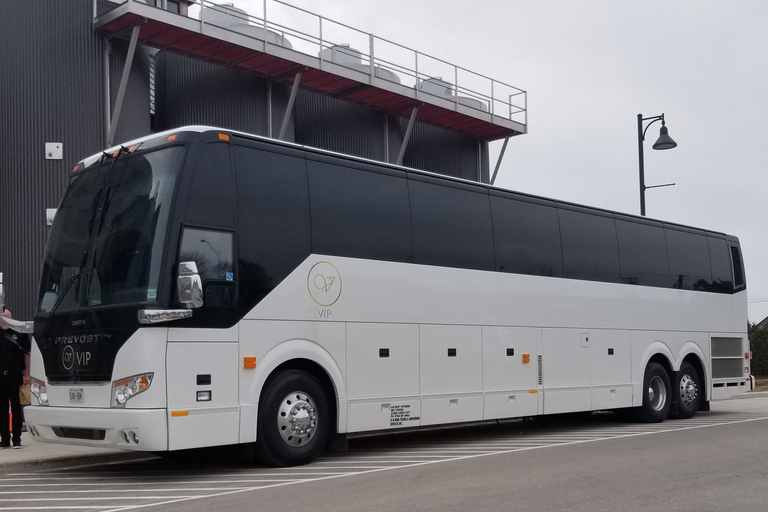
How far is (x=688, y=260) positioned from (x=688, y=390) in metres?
2.67

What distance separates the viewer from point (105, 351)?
940 cm

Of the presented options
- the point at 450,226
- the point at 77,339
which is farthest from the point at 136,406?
the point at 450,226

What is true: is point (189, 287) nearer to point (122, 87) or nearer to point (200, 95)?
point (122, 87)

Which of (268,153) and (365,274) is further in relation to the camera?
(365,274)

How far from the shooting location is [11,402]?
12.1 metres

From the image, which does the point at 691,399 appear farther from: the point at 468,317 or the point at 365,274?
the point at 365,274

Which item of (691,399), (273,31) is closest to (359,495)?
(691,399)

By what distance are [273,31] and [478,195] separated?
1086cm

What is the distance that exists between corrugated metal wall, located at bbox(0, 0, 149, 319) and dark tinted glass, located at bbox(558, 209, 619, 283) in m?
10.8

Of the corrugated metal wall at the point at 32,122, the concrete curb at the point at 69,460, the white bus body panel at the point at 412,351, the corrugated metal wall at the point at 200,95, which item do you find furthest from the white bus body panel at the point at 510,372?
the corrugated metal wall at the point at 200,95

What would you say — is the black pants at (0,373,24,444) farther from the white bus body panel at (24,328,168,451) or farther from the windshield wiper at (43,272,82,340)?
the white bus body panel at (24,328,168,451)

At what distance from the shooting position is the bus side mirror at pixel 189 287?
30.3 ft

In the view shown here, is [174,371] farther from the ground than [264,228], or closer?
closer

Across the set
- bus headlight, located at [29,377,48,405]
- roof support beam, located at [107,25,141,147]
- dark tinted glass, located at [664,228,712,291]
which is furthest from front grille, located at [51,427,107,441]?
dark tinted glass, located at [664,228,712,291]
